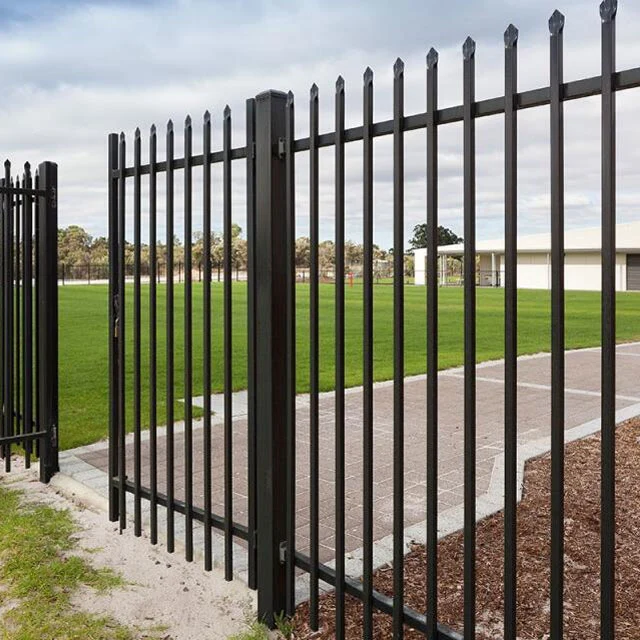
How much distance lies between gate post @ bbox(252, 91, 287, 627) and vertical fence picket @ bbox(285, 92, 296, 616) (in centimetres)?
3

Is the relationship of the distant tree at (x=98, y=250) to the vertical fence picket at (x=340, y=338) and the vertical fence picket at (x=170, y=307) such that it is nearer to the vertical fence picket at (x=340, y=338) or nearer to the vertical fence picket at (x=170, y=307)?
the vertical fence picket at (x=170, y=307)

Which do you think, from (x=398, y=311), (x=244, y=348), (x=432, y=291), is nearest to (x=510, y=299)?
(x=432, y=291)

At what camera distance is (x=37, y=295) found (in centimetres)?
534

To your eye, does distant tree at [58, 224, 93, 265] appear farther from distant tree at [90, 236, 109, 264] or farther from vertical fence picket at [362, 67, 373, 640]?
vertical fence picket at [362, 67, 373, 640]

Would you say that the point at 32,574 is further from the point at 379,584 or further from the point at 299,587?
the point at 379,584

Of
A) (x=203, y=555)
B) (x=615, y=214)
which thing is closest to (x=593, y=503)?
(x=203, y=555)

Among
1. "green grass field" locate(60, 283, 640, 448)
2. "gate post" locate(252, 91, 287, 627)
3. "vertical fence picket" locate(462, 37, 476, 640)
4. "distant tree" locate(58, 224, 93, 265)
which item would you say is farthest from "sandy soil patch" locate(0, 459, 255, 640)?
"distant tree" locate(58, 224, 93, 265)

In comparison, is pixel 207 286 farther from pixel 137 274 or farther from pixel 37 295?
pixel 37 295

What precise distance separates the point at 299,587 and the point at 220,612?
0.43 meters

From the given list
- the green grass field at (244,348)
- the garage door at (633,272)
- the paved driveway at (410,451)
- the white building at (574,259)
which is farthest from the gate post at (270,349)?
the garage door at (633,272)

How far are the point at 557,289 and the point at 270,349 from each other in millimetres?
1423

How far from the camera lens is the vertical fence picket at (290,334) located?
2939mm

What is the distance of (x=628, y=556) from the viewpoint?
3830mm

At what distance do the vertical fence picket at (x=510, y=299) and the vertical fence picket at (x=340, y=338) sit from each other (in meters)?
0.73
